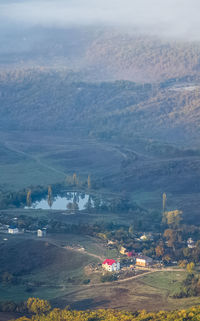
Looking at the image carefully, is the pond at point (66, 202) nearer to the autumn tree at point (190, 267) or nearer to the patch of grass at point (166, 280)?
the autumn tree at point (190, 267)

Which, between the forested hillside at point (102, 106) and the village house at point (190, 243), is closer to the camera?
the village house at point (190, 243)

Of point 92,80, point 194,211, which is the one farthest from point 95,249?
point 92,80

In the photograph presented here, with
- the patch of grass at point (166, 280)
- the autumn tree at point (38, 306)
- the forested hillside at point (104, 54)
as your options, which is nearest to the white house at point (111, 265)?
the patch of grass at point (166, 280)

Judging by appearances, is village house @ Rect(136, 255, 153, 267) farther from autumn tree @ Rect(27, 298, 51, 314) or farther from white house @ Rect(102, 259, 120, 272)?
autumn tree @ Rect(27, 298, 51, 314)

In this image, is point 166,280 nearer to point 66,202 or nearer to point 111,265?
point 111,265

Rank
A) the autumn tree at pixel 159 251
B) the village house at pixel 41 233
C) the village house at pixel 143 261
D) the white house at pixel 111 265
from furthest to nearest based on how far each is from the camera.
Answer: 1. the village house at pixel 41 233
2. the autumn tree at pixel 159 251
3. the village house at pixel 143 261
4. the white house at pixel 111 265

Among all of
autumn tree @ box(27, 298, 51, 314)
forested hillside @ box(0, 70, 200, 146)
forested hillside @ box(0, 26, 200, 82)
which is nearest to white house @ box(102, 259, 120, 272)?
autumn tree @ box(27, 298, 51, 314)
